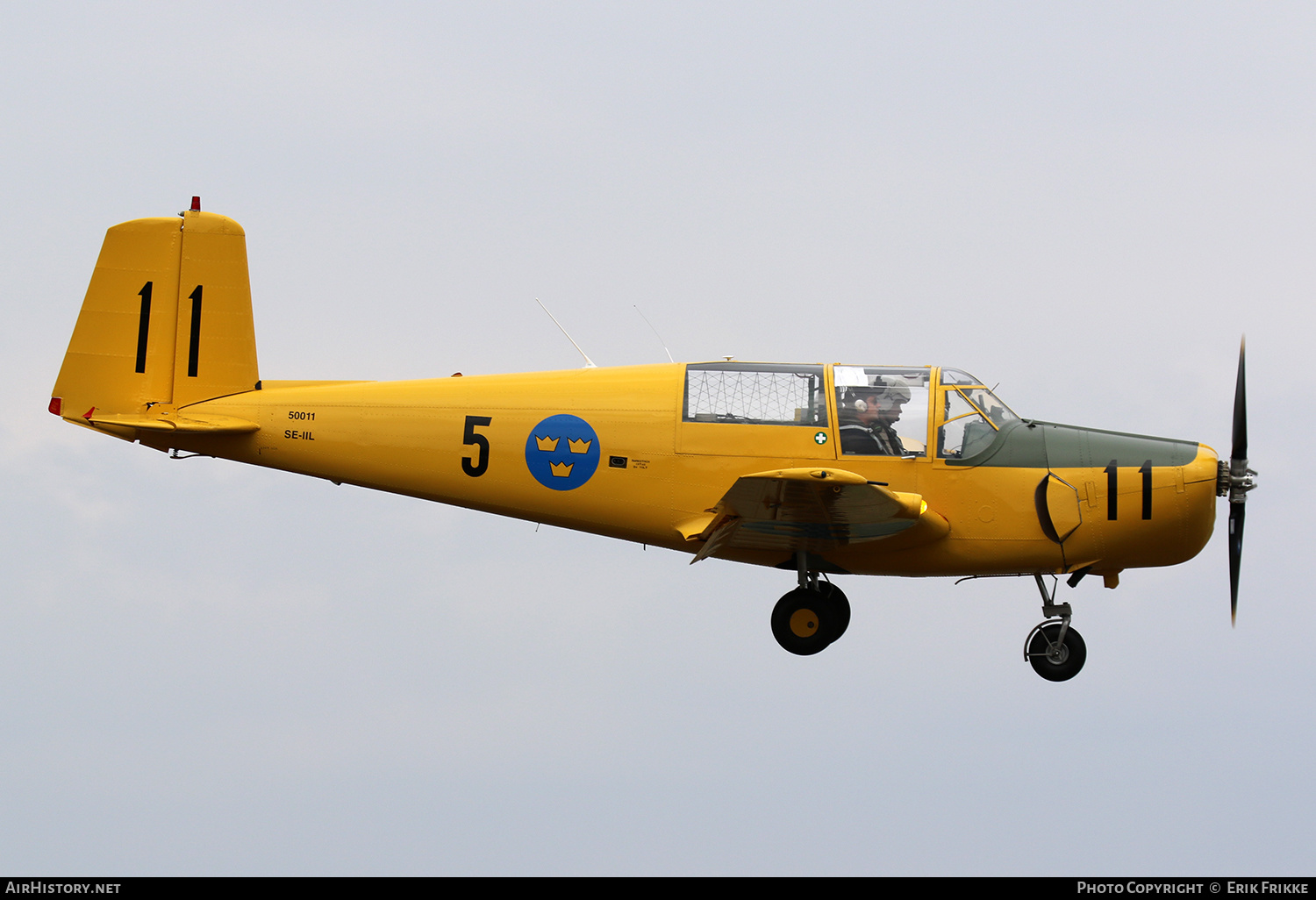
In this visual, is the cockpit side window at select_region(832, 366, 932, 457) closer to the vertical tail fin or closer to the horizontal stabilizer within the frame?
the horizontal stabilizer

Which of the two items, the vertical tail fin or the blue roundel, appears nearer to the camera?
the blue roundel

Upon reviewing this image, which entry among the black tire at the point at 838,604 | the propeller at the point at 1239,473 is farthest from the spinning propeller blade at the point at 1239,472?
the black tire at the point at 838,604

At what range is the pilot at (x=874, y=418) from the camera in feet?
42.9

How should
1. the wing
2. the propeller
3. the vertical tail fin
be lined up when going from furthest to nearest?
the vertical tail fin → the propeller → the wing

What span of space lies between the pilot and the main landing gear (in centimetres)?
122

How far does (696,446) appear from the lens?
1330cm

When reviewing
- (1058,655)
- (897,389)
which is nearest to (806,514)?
(897,389)

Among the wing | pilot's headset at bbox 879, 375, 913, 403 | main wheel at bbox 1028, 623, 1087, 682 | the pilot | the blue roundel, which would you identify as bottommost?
main wheel at bbox 1028, 623, 1087, 682

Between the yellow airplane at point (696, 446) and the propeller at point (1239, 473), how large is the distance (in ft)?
0.07

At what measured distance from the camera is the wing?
11.7 meters

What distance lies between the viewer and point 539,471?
44.6 feet

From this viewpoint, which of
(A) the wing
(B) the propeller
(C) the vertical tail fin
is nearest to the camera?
(A) the wing

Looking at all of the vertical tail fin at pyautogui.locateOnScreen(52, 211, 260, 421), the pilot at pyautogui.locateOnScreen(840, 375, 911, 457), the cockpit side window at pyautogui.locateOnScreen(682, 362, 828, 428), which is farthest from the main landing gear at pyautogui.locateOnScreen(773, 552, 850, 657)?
the vertical tail fin at pyautogui.locateOnScreen(52, 211, 260, 421)

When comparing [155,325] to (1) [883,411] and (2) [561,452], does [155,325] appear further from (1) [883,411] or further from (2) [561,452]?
(1) [883,411]
